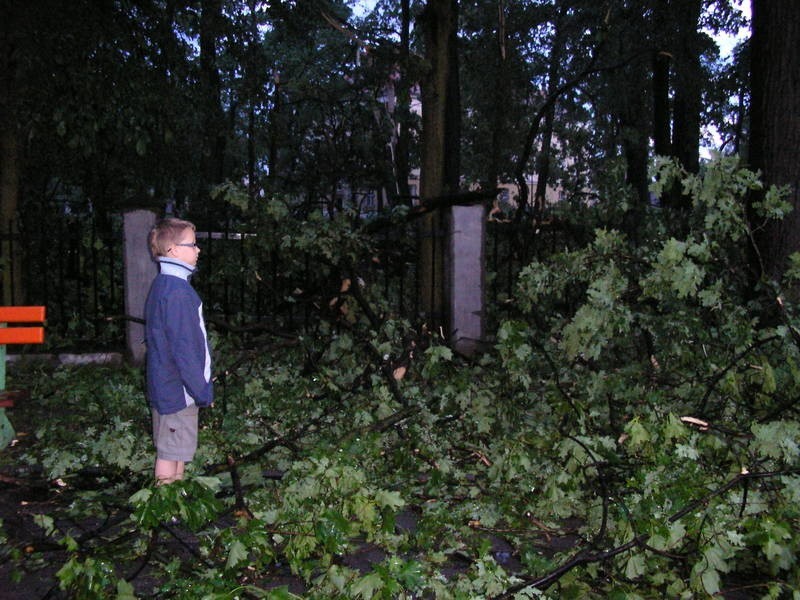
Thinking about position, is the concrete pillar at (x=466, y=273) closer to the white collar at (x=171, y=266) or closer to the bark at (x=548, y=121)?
the bark at (x=548, y=121)

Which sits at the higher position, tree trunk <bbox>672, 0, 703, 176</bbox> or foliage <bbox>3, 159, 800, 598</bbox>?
tree trunk <bbox>672, 0, 703, 176</bbox>

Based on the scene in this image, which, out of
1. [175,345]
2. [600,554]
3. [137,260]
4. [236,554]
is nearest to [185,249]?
[175,345]

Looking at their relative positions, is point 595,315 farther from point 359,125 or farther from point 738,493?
point 359,125

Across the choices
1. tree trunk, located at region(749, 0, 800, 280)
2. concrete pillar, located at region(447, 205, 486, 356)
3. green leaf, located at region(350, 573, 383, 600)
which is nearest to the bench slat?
green leaf, located at region(350, 573, 383, 600)

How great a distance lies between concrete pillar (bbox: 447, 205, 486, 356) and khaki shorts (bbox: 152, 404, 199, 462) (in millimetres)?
4591

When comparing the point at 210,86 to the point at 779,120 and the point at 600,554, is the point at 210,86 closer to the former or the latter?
the point at 779,120

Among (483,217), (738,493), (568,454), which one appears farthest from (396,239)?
(738,493)

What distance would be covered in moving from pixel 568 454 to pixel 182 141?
7930 millimetres

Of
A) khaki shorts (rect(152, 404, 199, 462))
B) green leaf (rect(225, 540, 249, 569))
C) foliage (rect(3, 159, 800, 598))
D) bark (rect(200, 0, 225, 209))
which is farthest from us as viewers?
bark (rect(200, 0, 225, 209))

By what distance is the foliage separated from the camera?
2.90m

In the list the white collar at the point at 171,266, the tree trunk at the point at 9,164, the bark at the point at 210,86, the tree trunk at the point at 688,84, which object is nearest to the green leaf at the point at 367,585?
the white collar at the point at 171,266

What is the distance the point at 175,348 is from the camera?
3.96 metres

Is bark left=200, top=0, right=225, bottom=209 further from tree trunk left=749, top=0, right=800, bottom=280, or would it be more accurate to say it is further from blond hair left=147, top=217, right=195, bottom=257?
tree trunk left=749, top=0, right=800, bottom=280

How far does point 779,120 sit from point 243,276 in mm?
5364
